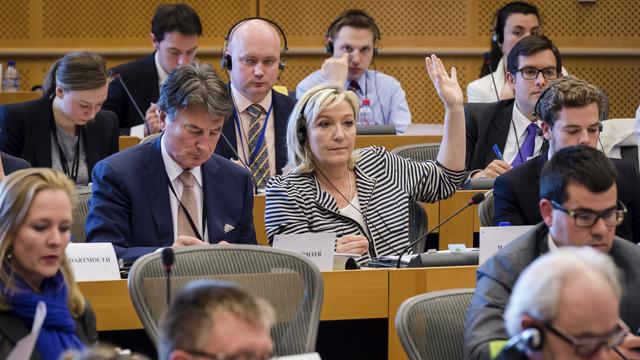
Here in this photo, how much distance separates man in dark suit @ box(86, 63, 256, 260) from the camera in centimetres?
372

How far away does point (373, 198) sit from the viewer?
4.17 metres

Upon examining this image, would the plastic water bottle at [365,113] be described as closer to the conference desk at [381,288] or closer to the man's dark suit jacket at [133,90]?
the man's dark suit jacket at [133,90]

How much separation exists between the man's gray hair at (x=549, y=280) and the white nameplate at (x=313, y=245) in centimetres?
131

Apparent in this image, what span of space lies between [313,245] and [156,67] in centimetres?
324

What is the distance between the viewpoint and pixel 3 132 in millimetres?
5152

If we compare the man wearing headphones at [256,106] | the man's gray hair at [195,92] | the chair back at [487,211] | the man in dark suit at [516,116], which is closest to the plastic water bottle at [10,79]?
the man wearing headphones at [256,106]

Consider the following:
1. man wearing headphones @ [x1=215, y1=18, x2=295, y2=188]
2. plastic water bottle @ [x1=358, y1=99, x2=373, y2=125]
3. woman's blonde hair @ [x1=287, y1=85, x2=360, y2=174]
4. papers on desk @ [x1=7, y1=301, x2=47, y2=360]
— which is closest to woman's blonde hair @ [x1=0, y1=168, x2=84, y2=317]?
papers on desk @ [x1=7, y1=301, x2=47, y2=360]

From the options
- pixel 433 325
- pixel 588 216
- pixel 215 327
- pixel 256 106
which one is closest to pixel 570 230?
pixel 588 216

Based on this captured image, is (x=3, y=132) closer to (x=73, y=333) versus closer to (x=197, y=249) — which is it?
(x=197, y=249)

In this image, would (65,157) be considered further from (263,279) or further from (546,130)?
(263,279)

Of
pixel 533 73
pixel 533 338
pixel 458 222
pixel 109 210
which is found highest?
pixel 533 73

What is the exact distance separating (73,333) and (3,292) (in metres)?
0.19

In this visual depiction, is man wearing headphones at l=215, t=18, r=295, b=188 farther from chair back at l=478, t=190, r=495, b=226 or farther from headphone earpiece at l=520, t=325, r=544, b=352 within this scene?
headphone earpiece at l=520, t=325, r=544, b=352

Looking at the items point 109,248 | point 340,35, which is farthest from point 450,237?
point 340,35
